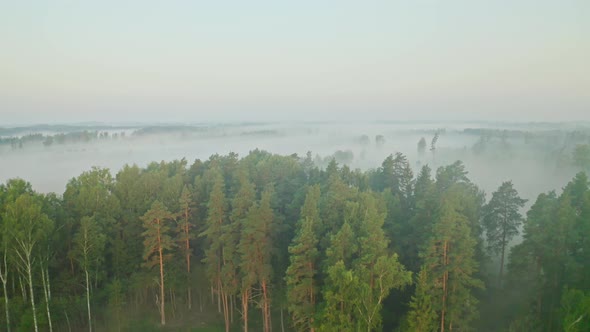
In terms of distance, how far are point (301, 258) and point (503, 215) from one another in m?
21.1

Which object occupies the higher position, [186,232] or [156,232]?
[156,232]

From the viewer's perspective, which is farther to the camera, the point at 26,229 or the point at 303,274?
the point at 26,229

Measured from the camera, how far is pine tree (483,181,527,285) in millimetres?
32375

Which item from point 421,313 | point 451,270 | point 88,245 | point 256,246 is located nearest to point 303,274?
point 256,246

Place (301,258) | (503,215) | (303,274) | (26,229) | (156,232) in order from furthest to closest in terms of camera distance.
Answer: (503,215)
(156,232)
(26,229)
(303,274)
(301,258)

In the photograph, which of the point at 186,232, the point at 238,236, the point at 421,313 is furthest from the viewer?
the point at 186,232

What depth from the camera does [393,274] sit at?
845 inches

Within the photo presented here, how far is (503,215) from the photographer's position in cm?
3294

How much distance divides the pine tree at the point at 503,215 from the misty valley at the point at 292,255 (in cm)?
12

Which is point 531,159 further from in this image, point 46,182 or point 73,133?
point 73,133

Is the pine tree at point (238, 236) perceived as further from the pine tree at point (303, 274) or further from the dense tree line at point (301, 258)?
the pine tree at point (303, 274)

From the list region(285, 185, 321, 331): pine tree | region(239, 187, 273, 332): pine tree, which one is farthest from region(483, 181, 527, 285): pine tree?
region(239, 187, 273, 332): pine tree

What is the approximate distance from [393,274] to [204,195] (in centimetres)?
2477

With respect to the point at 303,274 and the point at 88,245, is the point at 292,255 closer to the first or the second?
the point at 303,274
